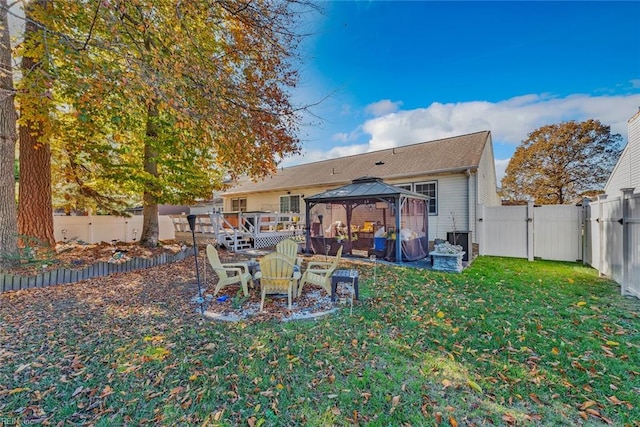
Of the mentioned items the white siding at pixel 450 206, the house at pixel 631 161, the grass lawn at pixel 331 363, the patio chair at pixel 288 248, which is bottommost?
the grass lawn at pixel 331 363

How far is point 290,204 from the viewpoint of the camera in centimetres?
1692

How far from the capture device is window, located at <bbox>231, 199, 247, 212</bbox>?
19.8 metres

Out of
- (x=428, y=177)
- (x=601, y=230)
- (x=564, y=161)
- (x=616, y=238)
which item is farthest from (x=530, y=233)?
(x=564, y=161)

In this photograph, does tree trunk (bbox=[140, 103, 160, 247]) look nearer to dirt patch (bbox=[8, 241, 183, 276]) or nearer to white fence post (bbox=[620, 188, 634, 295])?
dirt patch (bbox=[8, 241, 183, 276])

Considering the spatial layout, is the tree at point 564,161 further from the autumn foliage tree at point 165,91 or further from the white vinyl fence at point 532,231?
the autumn foliage tree at point 165,91

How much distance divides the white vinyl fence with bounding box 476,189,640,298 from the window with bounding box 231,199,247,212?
14.9m

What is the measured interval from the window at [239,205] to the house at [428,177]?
791 millimetres

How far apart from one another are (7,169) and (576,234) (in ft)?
50.5

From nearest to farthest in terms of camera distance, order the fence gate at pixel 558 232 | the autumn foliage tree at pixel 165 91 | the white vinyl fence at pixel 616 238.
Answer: the white vinyl fence at pixel 616 238
the autumn foliage tree at pixel 165 91
the fence gate at pixel 558 232

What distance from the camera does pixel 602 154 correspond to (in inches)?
764

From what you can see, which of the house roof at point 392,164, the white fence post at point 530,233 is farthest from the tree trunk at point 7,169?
the white fence post at point 530,233

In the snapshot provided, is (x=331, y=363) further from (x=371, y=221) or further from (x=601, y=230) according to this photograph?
(x=371, y=221)

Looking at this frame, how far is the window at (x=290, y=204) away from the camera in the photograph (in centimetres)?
1662

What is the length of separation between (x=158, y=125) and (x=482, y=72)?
11406 millimetres
